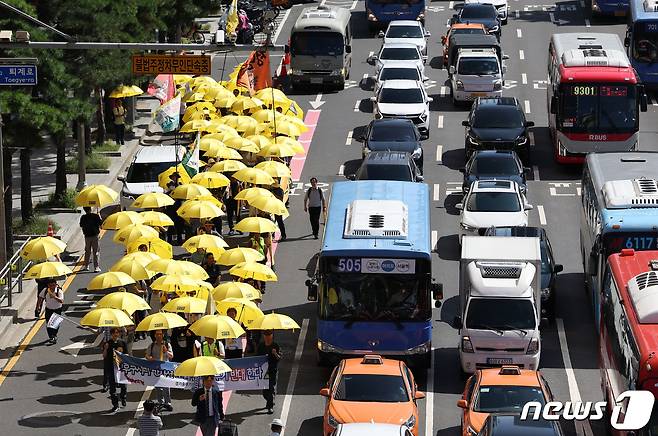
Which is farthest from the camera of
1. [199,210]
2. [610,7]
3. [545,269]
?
[610,7]

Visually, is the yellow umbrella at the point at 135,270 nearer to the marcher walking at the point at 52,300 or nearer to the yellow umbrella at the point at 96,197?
the marcher walking at the point at 52,300

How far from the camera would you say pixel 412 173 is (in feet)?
153

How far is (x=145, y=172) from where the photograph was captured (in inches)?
1901

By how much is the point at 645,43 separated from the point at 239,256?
27.9 meters

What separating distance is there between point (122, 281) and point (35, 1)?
1215 cm

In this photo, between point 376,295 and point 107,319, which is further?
point 376,295

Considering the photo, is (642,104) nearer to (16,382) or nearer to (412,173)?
(412,173)

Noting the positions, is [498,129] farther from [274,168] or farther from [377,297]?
[377,297]

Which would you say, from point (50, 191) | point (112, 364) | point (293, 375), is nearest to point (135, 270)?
point (112, 364)

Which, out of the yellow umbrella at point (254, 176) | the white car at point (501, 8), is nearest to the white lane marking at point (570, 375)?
the yellow umbrella at point (254, 176)

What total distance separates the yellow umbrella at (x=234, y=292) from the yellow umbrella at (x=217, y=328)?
207 centimetres

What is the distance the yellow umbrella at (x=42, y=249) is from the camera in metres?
38.3

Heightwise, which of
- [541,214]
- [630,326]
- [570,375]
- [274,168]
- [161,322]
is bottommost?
[541,214]

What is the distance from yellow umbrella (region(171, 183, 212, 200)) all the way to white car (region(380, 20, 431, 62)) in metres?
25.2
